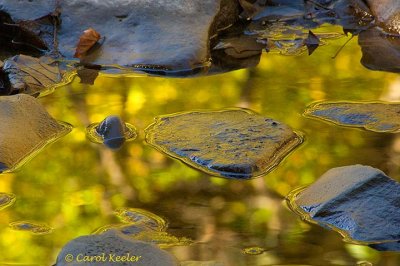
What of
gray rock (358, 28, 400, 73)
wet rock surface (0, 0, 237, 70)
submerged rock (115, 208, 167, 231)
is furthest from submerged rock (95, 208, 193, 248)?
gray rock (358, 28, 400, 73)

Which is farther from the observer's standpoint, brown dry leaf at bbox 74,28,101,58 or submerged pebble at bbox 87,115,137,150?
brown dry leaf at bbox 74,28,101,58

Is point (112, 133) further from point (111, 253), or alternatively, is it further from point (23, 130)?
point (111, 253)

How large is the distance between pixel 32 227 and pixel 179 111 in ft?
3.49

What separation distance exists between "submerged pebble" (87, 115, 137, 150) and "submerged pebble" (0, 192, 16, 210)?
0.51 meters

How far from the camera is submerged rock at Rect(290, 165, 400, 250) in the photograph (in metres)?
2.65

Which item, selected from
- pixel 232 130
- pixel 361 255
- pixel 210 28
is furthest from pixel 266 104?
pixel 361 255

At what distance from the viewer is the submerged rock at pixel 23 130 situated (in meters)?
3.20

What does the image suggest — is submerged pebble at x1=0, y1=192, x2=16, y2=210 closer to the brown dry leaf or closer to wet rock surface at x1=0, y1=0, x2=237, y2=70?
wet rock surface at x1=0, y1=0, x2=237, y2=70

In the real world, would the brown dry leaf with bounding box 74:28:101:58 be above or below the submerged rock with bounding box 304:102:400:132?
below

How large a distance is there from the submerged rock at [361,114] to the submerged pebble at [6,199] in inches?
49.7

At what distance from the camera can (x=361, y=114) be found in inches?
143

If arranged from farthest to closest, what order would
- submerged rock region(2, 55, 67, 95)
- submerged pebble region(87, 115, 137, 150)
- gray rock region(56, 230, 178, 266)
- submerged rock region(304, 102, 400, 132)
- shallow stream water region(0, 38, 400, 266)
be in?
submerged rock region(2, 55, 67, 95)
submerged rock region(304, 102, 400, 132)
submerged pebble region(87, 115, 137, 150)
shallow stream water region(0, 38, 400, 266)
gray rock region(56, 230, 178, 266)

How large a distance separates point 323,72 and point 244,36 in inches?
30.2

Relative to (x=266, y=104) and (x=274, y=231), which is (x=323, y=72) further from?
(x=274, y=231)
